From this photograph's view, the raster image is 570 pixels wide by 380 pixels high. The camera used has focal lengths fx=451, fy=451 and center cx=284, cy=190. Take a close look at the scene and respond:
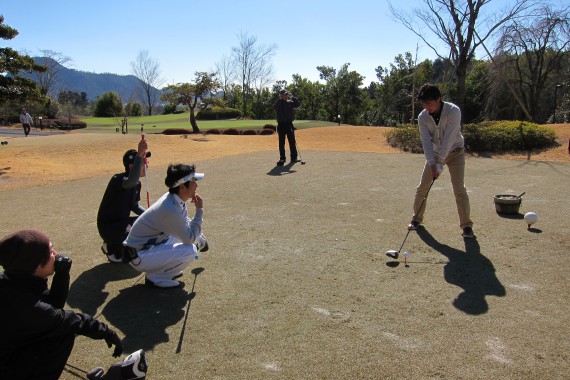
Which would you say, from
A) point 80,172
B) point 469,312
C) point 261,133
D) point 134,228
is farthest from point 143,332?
point 261,133

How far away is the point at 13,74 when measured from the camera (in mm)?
12781

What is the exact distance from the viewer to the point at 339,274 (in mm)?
4723

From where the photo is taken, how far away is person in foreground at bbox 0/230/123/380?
247 centimetres

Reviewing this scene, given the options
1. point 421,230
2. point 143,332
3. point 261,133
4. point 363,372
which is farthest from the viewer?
point 261,133

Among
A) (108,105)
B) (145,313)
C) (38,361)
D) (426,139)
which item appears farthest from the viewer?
(108,105)

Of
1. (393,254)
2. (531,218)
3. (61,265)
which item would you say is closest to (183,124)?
(531,218)

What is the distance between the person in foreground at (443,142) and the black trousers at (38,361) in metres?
4.63

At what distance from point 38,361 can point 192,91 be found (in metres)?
24.7

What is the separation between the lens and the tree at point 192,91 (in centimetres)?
2594

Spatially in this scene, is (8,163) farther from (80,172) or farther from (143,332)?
(143,332)

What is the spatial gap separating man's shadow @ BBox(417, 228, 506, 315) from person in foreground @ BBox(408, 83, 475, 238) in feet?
1.63

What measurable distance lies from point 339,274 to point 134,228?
2.13 m

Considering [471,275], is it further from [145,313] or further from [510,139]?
[510,139]

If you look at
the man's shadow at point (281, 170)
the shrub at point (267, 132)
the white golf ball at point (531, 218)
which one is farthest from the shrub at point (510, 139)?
the shrub at point (267, 132)
